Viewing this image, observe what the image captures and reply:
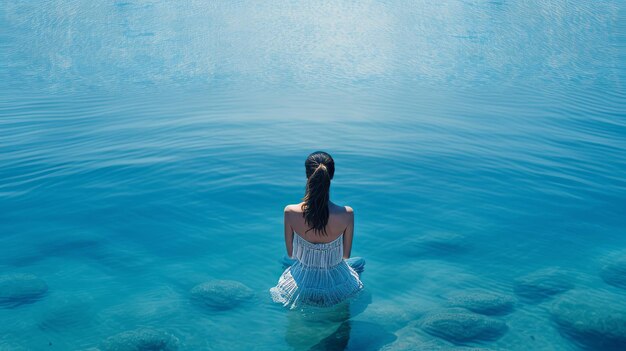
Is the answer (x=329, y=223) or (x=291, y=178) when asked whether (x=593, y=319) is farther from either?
(x=291, y=178)

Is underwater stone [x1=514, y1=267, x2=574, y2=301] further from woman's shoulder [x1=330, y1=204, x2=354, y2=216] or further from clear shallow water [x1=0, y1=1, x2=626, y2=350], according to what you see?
woman's shoulder [x1=330, y1=204, x2=354, y2=216]

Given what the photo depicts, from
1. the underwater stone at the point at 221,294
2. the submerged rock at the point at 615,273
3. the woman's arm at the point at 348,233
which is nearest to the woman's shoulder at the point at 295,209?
the woman's arm at the point at 348,233

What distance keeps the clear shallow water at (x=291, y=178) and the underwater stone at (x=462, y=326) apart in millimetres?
90

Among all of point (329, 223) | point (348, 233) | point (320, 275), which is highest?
point (329, 223)

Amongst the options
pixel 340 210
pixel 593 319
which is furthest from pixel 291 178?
pixel 593 319

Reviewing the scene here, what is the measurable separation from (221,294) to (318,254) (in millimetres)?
1397

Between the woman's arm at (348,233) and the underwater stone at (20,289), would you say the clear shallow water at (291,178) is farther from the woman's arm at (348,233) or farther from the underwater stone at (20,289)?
the woman's arm at (348,233)

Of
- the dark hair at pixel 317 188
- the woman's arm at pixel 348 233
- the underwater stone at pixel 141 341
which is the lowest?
the underwater stone at pixel 141 341

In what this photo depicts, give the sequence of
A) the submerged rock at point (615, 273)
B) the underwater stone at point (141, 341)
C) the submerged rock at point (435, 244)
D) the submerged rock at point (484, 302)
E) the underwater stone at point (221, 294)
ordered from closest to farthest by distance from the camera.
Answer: the underwater stone at point (141, 341), the submerged rock at point (484, 302), the underwater stone at point (221, 294), the submerged rock at point (615, 273), the submerged rock at point (435, 244)

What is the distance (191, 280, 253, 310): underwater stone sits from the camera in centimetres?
584

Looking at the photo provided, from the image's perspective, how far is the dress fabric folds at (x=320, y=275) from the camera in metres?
5.09

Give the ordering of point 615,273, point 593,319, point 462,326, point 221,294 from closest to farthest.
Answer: point 462,326 → point 593,319 → point 221,294 → point 615,273

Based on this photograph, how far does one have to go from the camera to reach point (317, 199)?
15.6ft

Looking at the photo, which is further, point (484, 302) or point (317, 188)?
point (484, 302)
